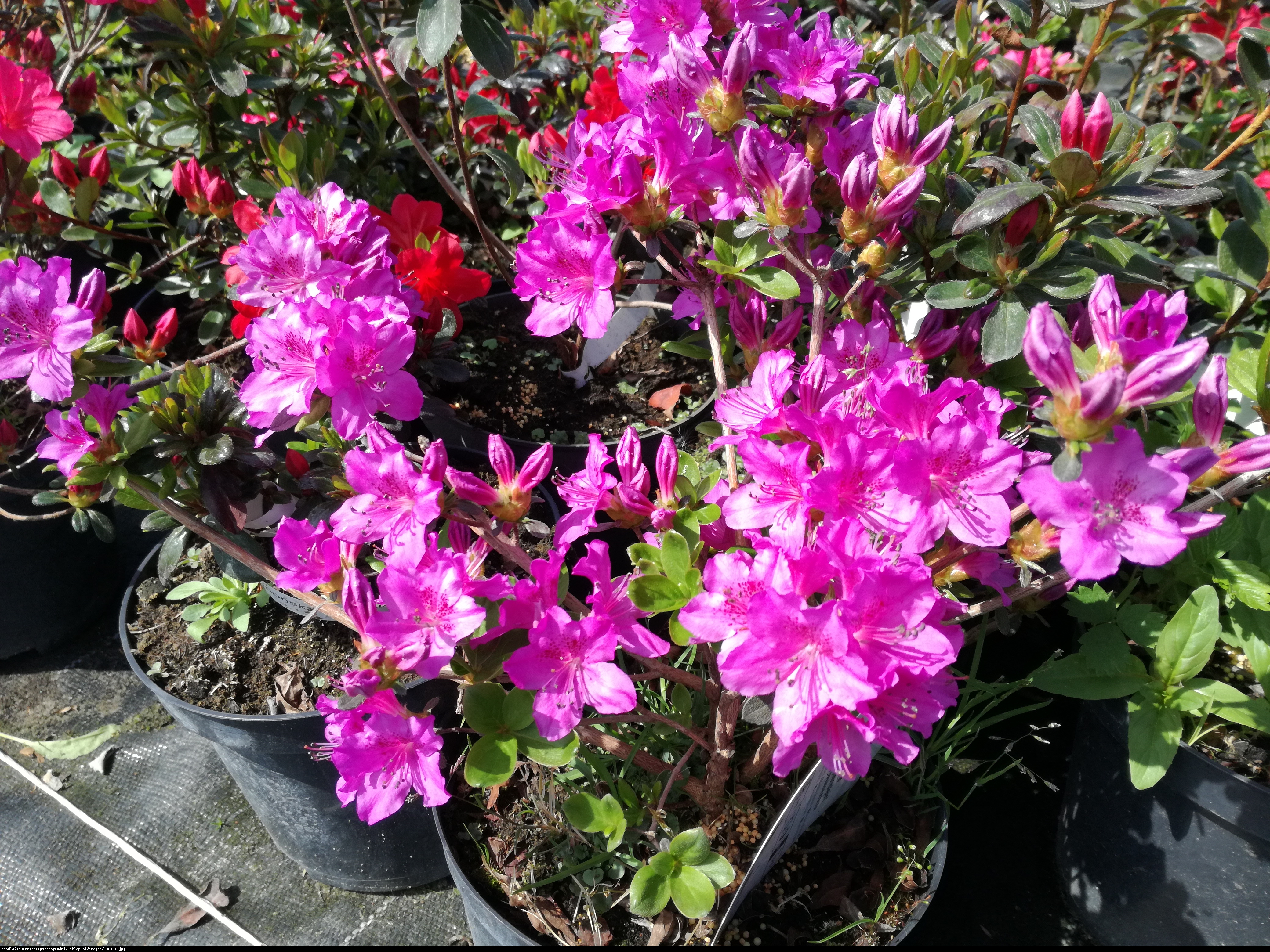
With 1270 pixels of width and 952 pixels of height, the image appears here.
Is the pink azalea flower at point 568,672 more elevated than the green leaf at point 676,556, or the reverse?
the green leaf at point 676,556

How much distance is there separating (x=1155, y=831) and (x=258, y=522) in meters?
1.56

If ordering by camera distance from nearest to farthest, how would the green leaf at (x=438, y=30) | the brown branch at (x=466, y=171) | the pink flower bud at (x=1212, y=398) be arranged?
the pink flower bud at (x=1212, y=398) → the green leaf at (x=438, y=30) → the brown branch at (x=466, y=171)

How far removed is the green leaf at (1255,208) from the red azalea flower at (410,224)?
4.36 ft

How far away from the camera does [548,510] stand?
66.4 inches

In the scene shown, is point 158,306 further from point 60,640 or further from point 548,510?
point 548,510

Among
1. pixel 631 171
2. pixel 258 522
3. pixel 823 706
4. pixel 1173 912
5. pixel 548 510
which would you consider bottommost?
pixel 1173 912

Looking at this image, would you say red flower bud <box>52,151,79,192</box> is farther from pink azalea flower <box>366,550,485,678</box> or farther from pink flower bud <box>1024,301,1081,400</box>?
pink flower bud <box>1024,301,1081,400</box>

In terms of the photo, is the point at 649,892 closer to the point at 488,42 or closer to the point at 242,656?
the point at 242,656

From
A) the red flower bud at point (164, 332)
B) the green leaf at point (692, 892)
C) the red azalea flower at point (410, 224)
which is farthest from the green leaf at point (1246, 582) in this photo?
the red flower bud at point (164, 332)

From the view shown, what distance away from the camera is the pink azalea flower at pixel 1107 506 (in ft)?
2.35

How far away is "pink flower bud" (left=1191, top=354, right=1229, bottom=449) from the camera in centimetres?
78

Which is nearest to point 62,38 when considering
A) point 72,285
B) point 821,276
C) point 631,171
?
point 72,285

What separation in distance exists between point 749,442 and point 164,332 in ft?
3.73

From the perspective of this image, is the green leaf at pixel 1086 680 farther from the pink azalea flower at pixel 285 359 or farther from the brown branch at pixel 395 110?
the brown branch at pixel 395 110
